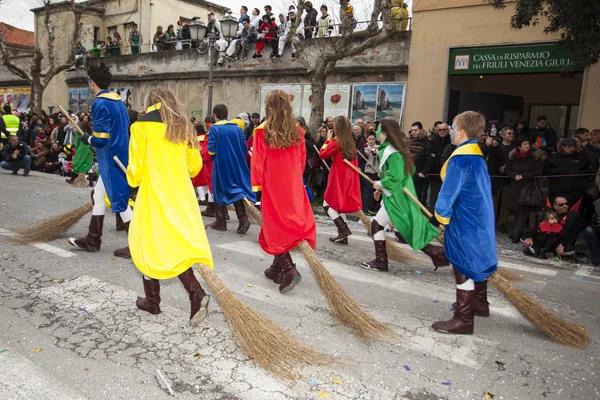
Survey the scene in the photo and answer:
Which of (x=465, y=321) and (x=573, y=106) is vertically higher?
(x=573, y=106)

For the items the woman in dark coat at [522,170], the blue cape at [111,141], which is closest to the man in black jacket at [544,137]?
the woman in dark coat at [522,170]

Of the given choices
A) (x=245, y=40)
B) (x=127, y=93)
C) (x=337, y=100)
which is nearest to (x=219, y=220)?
(x=337, y=100)

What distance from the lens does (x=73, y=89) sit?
25234mm

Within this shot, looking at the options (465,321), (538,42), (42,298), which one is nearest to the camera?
(465,321)

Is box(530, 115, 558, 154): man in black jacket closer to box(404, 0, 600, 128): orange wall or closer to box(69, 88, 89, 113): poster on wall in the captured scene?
box(404, 0, 600, 128): orange wall

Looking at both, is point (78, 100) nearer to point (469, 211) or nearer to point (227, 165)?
point (227, 165)

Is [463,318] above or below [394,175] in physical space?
below

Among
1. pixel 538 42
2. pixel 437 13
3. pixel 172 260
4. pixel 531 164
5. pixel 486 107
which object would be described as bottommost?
pixel 172 260

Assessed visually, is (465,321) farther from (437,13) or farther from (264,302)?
(437,13)

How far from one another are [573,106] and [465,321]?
14.2 meters

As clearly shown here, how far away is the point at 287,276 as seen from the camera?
4840 millimetres

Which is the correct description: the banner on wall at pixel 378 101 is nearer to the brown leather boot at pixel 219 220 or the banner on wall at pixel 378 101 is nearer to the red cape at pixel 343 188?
the red cape at pixel 343 188

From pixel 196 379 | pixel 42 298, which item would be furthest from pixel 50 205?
pixel 196 379

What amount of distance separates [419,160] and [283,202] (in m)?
5.01
